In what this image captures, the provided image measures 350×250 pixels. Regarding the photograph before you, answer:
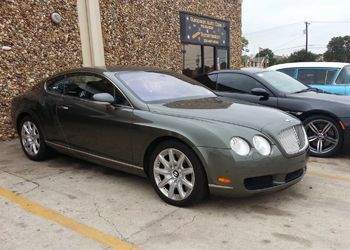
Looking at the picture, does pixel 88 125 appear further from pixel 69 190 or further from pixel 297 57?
pixel 297 57

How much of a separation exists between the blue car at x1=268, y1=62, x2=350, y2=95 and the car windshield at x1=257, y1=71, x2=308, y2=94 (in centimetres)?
200

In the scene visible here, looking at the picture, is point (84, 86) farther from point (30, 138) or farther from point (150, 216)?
point (150, 216)

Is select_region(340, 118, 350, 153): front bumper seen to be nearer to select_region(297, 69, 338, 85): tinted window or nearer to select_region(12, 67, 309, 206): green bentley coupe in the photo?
select_region(12, 67, 309, 206): green bentley coupe

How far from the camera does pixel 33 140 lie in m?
5.93

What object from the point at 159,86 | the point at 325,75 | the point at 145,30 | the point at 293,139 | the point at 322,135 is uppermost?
the point at 145,30

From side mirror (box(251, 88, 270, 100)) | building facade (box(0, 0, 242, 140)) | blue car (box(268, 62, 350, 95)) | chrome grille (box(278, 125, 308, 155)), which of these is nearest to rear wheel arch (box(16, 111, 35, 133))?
building facade (box(0, 0, 242, 140))

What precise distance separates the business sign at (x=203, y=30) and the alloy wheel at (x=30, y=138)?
26.7ft

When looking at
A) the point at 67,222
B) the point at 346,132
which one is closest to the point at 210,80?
the point at 346,132

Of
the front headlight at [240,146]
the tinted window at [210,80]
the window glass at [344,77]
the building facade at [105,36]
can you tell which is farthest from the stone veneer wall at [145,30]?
the front headlight at [240,146]

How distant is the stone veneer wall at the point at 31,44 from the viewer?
7512 millimetres

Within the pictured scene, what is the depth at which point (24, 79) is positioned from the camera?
784 cm

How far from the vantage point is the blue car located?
348 inches

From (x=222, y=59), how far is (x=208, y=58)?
1062 mm

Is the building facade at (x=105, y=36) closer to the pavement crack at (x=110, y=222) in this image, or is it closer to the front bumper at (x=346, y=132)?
the pavement crack at (x=110, y=222)
